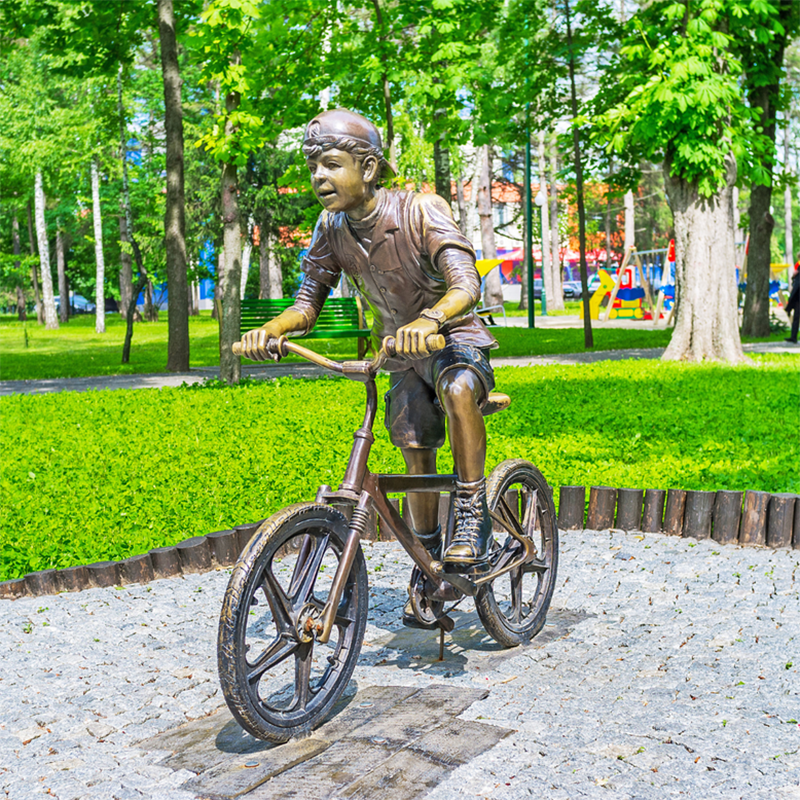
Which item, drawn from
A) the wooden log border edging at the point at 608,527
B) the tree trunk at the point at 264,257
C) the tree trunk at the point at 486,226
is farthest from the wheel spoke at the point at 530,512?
the tree trunk at the point at 486,226

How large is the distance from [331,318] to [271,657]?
13.0 m

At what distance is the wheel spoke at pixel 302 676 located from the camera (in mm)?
3363

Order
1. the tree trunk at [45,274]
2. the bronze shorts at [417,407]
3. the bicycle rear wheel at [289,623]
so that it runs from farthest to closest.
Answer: the tree trunk at [45,274], the bronze shorts at [417,407], the bicycle rear wheel at [289,623]

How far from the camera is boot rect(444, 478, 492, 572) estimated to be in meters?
3.75

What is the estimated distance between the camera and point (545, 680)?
3918mm

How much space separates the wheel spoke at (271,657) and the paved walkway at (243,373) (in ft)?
35.5

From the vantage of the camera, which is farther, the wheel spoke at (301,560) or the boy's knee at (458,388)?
the boy's knee at (458,388)

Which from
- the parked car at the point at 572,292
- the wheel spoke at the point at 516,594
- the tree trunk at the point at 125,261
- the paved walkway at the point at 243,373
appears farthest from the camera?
the parked car at the point at 572,292

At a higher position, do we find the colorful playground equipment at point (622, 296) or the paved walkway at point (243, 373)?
the colorful playground equipment at point (622, 296)

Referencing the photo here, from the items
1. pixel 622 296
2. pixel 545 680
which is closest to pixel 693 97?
pixel 545 680

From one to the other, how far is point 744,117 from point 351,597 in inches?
509

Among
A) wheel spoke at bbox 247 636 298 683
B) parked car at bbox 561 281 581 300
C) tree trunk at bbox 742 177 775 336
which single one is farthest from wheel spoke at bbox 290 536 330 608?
parked car at bbox 561 281 581 300

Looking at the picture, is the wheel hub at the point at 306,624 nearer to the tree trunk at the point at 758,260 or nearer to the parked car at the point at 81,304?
the tree trunk at the point at 758,260

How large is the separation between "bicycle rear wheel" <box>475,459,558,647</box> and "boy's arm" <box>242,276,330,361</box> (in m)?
0.99
